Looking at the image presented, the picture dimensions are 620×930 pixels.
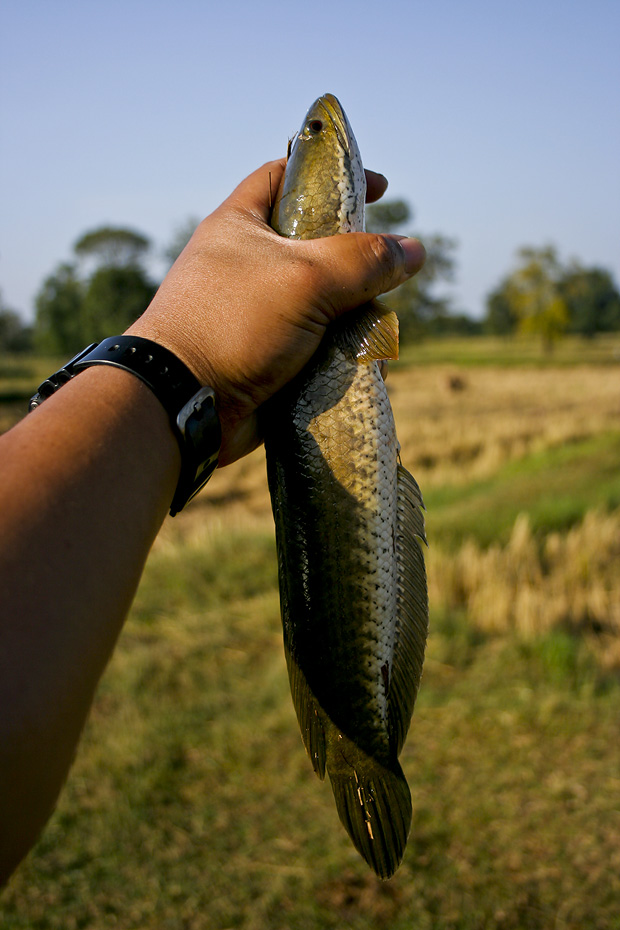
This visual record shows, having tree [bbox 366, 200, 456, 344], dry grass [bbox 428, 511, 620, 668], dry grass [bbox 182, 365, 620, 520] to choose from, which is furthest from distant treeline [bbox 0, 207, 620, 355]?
dry grass [bbox 428, 511, 620, 668]

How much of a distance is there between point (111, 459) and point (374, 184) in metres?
1.48

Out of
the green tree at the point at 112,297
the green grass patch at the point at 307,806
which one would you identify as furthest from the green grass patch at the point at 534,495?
the green tree at the point at 112,297

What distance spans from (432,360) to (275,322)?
2245 inches

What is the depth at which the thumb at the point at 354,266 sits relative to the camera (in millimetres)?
2043

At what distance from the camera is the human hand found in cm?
195

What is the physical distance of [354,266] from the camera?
2043 millimetres

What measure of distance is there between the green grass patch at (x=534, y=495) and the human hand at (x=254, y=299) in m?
7.54

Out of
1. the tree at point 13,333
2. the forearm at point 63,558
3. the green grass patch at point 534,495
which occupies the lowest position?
the tree at point 13,333

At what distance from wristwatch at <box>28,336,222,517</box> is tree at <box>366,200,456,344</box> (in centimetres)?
5264

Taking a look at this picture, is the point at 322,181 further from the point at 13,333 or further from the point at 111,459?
the point at 13,333

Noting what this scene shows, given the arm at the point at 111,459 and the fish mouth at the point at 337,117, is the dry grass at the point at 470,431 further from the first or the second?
the arm at the point at 111,459

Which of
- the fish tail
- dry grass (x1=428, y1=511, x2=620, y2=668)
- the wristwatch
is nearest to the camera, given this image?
the wristwatch

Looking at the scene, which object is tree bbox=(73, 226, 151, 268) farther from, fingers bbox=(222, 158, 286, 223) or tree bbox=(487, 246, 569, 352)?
fingers bbox=(222, 158, 286, 223)

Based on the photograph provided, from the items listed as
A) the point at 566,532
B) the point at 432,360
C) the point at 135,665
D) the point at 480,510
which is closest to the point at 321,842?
the point at 135,665
